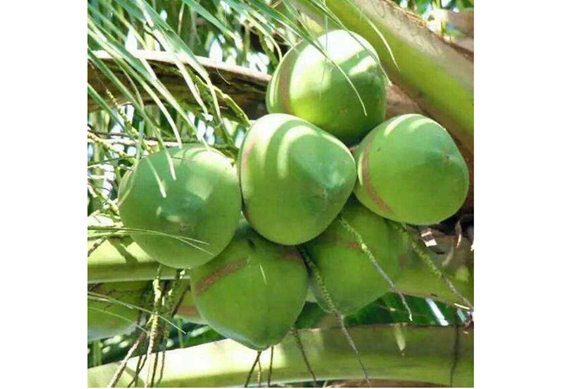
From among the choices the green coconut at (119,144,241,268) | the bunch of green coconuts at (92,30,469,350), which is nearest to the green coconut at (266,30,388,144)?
the bunch of green coconuts at (92,30,469,350)

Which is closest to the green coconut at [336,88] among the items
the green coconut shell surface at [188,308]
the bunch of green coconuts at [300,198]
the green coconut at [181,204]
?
the bunch of green coconuts at [300,198]

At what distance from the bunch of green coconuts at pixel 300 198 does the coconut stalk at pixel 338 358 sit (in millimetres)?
237

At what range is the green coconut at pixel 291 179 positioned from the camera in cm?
118

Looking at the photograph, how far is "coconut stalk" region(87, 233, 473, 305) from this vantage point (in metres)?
1.32

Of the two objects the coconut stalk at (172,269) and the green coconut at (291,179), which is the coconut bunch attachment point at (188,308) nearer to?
the coconut stalk at (172,269)

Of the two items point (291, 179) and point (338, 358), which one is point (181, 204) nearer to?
point (291, 179)

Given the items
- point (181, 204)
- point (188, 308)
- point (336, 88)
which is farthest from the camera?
point (188, 308)

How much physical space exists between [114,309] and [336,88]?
0.39 meters

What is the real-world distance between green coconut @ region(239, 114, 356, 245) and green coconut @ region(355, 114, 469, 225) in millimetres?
26

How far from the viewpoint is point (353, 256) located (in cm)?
124

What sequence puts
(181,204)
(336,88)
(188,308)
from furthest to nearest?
(188,308) → (336,88) → (181,204)

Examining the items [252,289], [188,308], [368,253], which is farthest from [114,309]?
[368,253]
